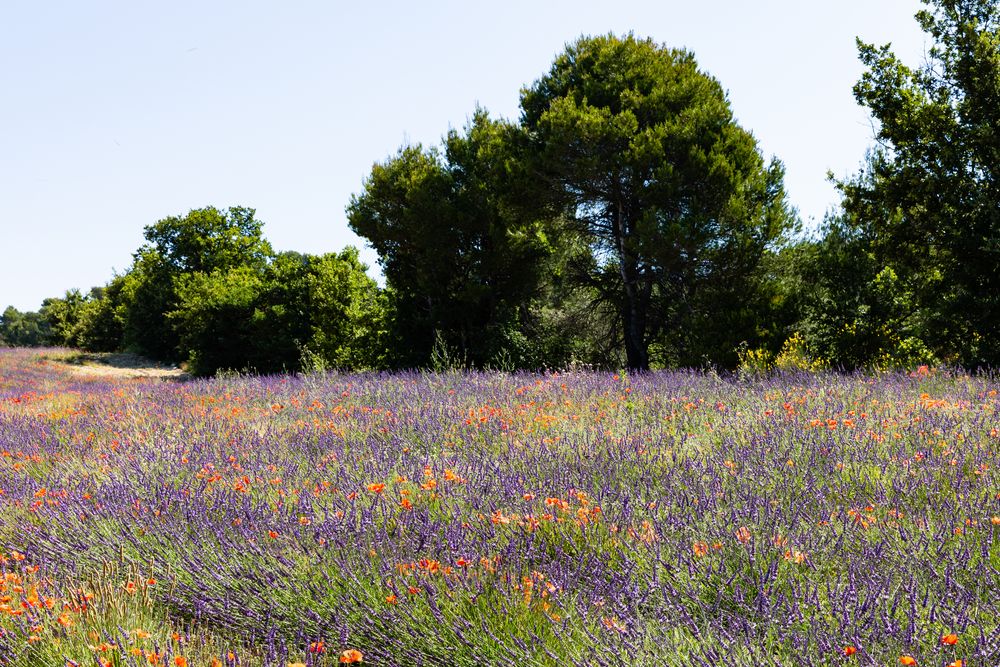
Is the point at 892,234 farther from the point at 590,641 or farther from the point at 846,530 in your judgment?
the point at 590,641

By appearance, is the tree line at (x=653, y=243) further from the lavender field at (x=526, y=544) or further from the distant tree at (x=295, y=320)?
the lavender field at (x=526, y=544)

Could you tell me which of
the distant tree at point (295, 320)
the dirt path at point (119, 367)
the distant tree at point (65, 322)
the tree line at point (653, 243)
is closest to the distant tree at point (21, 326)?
the distant tree at point (65, 322)

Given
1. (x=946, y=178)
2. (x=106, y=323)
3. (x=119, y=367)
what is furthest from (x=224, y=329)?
(x=106, y=323)

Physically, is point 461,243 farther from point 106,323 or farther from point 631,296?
point 106,323

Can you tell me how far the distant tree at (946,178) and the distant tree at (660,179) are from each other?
259 centimetres

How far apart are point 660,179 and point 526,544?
13319mm

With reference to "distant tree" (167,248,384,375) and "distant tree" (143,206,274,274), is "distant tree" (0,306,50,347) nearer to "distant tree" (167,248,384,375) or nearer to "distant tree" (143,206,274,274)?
"distant tree" (143,206,274,274)

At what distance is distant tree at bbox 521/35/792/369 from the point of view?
1469 centimetres

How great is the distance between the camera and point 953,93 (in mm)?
12188

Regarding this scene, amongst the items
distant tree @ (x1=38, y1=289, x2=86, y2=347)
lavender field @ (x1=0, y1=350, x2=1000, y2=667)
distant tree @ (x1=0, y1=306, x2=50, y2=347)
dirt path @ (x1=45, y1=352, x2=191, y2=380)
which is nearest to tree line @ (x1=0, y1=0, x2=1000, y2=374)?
dirt path @ (x1=45, y1=352, x2=191, y2=380)

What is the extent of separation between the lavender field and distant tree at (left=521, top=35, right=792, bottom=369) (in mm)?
9714

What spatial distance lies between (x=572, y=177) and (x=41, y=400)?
1156 centimetres

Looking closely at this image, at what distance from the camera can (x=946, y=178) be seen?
1171cm

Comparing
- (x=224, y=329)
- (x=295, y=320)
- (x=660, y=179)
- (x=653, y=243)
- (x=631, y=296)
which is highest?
(x=660, y=179)
